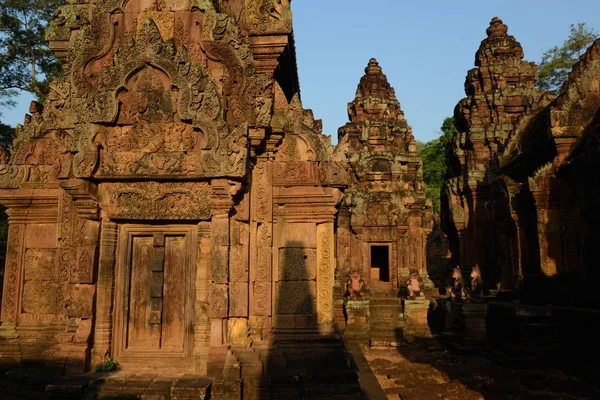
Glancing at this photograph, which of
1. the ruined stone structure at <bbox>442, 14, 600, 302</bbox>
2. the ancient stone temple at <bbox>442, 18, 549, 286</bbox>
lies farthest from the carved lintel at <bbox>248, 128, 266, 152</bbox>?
the ancient stone temple at <bbox>442, 18, 549, 286</bbox>

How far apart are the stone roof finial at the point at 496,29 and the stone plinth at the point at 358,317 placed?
729 inches

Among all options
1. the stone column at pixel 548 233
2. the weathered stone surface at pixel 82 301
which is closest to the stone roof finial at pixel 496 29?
the stone column at pixel 548 233

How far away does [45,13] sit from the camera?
19953mm

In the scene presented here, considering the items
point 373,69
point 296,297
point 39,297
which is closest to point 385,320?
point 296,297

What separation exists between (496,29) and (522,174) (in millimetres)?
11839

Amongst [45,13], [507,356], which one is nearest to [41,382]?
[507,356]

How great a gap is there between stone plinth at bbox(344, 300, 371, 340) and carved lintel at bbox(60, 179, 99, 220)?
1015 cm

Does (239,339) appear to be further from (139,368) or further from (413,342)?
(413,342)

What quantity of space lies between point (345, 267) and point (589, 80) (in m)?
11.1

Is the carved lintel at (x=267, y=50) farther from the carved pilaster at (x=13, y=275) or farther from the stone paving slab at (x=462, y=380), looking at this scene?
the stone paving slab at (x=462, y=380)

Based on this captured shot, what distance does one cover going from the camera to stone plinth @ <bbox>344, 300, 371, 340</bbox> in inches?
587

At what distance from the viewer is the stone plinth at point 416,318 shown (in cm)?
1576

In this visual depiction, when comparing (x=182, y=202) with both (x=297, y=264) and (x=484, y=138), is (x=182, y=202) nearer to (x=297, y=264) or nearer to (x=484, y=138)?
(x=297, y=264)

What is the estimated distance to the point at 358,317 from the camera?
1509 centimetres
